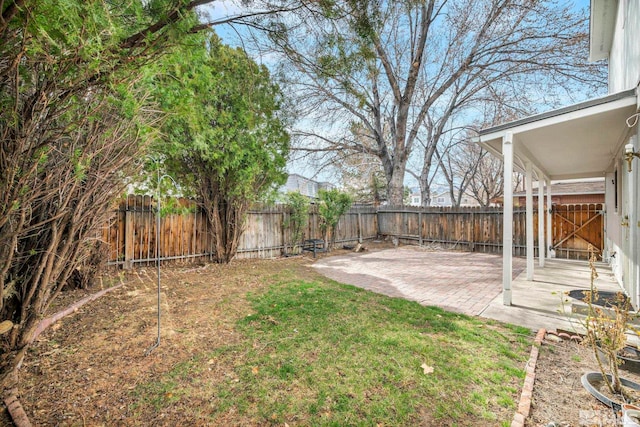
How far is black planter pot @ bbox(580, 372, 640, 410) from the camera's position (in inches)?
80.8

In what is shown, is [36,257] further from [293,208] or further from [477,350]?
[293,208]

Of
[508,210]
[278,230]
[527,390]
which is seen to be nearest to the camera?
[527,390]

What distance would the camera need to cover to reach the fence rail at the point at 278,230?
620cm

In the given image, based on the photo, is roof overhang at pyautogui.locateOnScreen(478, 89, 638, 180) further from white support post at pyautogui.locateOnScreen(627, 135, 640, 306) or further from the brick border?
the brick border

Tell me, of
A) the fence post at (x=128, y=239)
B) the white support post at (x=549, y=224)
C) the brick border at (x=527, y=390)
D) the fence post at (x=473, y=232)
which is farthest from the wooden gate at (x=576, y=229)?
the fence post at (x=128, y=239)

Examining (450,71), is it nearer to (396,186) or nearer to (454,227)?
(396,186)

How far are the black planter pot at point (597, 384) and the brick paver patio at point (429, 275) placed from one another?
165 centimetres

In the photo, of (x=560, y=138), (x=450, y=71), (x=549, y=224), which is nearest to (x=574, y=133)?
(x=560, y=138)

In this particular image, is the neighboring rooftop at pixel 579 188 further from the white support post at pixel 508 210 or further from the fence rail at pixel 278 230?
the white support post at pixel 508 210

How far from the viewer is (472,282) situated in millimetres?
5941

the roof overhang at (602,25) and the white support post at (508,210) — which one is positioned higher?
the roof overhang at (602,25)

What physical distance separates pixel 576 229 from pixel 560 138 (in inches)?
227

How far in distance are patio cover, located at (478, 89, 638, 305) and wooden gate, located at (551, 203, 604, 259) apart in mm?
2477

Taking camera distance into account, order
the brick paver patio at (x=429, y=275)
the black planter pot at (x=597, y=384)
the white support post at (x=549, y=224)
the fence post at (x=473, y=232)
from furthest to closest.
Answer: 1. the fence post at (x=473, y=232)
2. the white support post at (x=549, y=224)
3. the brick paver patio at (x=429, y=275)
4. the black planter pot at (x=597, y=384)
